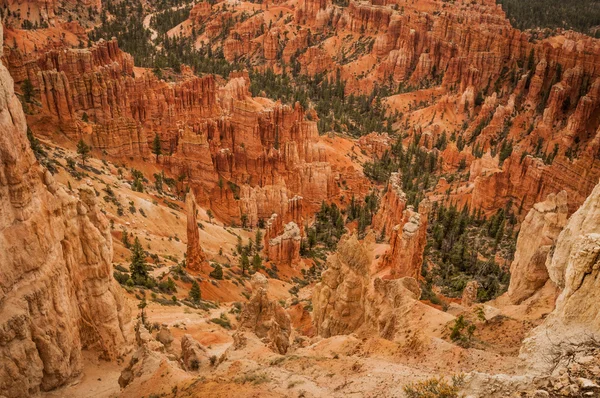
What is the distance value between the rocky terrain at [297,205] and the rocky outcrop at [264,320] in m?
0.09

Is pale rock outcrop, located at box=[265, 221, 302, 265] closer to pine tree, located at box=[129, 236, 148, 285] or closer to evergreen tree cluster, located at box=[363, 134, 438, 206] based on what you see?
pine tree, located at box=[129, 236, 148, 285]

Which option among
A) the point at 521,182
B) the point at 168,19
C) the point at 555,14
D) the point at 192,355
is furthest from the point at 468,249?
the point at 555,14

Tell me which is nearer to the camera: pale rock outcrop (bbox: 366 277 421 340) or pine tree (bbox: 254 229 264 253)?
pale rock outcrop (bbox: 366 277 421 340)

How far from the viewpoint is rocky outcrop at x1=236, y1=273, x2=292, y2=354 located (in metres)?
17.8

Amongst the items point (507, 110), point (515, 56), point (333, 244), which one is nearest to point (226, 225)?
point (333, 244)

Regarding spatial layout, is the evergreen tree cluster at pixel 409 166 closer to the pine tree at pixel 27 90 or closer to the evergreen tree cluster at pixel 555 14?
the pine tree at pixel 27 90

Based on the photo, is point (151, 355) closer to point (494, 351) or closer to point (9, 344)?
point (9, 344)

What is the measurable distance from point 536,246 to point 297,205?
2824 centimetres

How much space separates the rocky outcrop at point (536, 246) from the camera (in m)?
19.5

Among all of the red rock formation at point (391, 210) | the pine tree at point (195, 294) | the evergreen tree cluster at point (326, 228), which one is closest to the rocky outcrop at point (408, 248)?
the red rock formation at point (391, 210)

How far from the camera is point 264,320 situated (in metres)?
18.7

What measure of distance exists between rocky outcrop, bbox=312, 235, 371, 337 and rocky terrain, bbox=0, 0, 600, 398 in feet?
0.32

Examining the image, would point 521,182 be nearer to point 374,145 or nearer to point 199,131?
point 374,145

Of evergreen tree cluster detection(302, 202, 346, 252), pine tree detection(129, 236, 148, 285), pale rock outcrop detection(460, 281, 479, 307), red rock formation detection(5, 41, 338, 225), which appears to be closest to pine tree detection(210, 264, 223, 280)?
pine tree detection(129, 236, 148, 285)
